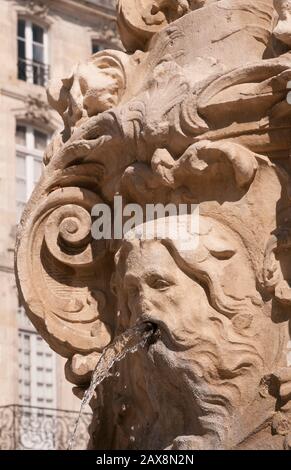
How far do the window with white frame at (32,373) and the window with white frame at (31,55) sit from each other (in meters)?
4.42

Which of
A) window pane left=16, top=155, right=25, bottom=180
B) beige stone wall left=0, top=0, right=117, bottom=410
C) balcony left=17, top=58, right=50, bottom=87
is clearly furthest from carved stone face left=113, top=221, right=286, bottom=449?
balcony left=17, top=58, right=50, bottom=87

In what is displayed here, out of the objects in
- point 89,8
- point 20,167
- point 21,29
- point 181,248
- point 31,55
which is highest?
point 89,8

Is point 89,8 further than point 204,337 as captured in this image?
Yes

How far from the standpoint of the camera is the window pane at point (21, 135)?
29.0 m

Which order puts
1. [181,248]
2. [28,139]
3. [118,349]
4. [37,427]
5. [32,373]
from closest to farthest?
1. [181,248]
2. [118,349]
3. [37,427]
4. [32,373]
5. [28,139]

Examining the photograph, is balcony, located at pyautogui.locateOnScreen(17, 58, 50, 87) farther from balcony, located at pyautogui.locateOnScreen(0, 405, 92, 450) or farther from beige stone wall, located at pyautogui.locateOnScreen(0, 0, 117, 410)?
Answer: balcony, located at pyautogui.locateOnScreen(0, 405, 92, 450)

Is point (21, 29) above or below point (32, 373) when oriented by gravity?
above

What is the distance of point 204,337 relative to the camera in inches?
201

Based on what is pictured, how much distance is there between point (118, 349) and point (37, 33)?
82.0 ft

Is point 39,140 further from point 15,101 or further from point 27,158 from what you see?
point 15,101

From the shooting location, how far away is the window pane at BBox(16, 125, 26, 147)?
29.0m

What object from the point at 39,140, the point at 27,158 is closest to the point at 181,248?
the point at 27,158

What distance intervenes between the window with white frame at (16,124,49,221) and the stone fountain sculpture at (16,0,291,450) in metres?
22.4

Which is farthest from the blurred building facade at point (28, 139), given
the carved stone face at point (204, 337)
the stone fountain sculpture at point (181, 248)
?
the carved stone face at point (204, 337)
